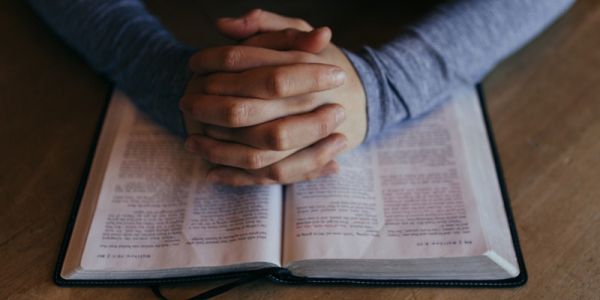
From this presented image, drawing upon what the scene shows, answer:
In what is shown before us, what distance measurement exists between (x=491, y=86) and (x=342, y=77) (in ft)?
0.87

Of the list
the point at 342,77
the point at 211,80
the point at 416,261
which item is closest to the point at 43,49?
the point at 211,80

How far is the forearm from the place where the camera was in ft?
2.06

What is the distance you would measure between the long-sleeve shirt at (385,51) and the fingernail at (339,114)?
0.06 metres

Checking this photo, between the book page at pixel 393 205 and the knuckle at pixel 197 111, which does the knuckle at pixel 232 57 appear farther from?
the book page at pixel 393 205

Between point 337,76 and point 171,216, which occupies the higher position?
point 337,76

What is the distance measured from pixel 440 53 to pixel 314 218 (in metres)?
0.27

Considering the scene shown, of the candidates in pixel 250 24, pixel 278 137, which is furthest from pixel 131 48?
pixel 278 137

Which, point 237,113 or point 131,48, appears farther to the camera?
point 131,48

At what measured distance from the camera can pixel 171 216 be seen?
57 centimetres

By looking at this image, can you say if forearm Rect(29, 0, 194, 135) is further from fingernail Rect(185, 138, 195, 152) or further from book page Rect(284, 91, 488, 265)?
book page Rect(284, 91, 488, 265)

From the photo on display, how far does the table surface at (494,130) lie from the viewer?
1.71 feet

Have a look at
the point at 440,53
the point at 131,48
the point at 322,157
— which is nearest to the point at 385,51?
the point at 440,53

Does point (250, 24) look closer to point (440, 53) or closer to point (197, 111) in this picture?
point (197, 111)

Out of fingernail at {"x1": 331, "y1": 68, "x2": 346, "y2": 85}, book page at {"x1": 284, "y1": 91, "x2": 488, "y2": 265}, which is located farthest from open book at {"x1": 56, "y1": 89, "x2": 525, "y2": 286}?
fingernail at {"x1": 331, "y1": 68, "x2": 346, "y2": 85}
